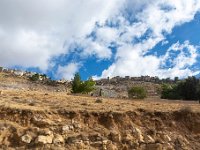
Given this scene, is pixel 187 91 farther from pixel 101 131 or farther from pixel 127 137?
pixel 101 131

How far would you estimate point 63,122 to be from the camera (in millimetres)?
22781

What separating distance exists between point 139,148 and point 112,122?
7.71 feet

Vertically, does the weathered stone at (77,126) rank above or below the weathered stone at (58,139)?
above

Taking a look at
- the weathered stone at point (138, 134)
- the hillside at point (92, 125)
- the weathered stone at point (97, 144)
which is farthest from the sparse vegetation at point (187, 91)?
the weathered stone at point (97, 144)

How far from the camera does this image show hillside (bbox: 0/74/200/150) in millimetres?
20969

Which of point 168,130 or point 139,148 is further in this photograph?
point 168,130

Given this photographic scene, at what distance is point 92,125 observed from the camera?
23438 millimetres

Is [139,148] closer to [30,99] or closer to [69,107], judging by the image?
[69,107]

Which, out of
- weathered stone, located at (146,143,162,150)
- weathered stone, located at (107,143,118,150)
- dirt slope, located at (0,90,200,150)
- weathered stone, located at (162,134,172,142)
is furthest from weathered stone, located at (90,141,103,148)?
weathered stone, located at (162,134,172,142)

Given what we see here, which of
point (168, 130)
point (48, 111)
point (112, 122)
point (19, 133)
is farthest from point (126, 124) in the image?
point (19, 133)

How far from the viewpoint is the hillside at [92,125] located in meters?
21.0

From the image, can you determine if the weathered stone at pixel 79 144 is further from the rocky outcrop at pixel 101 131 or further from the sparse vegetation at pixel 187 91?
the sparse vegetation at pixel 187 91

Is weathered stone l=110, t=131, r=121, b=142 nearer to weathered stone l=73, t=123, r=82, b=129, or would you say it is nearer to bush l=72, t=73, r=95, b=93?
weathered stone l=73, t=123, r=82, b=129

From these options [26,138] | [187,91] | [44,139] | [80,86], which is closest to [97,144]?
[44,139]
